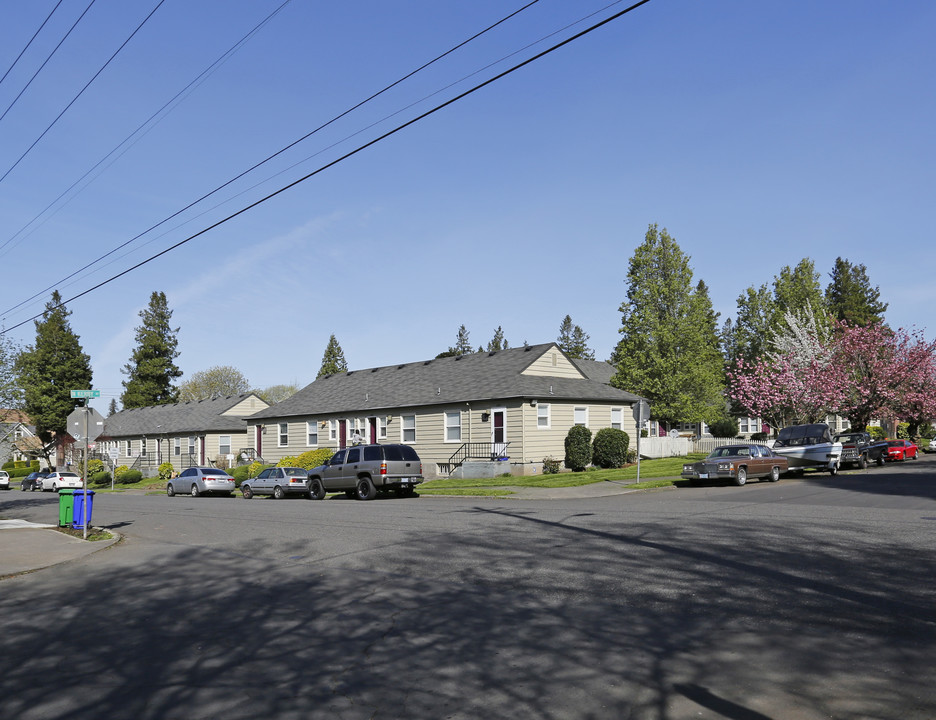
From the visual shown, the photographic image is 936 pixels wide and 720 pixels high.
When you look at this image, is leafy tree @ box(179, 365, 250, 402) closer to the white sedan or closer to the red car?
the white sedan

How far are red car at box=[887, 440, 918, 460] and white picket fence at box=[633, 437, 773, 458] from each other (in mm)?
6573

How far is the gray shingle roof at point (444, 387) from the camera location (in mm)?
36906

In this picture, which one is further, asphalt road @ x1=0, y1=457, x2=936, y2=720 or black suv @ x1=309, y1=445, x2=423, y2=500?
black suv @ x1=309, y1=445, x2=423, y2=500

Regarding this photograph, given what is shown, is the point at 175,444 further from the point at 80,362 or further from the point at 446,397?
the point at 446,397

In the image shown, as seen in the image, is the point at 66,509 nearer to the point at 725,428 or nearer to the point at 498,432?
the point at 498,432

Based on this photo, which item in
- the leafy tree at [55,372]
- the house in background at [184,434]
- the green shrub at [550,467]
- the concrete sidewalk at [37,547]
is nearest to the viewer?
the concrete sidewalk at [37,547]

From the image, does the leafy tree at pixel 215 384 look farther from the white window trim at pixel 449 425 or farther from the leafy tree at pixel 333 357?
the white window trim at pixel 449 425

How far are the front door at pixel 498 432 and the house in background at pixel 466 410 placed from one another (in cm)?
5

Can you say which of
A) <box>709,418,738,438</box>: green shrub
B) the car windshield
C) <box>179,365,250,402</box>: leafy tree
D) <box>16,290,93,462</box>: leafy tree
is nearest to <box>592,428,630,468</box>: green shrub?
the car windshield

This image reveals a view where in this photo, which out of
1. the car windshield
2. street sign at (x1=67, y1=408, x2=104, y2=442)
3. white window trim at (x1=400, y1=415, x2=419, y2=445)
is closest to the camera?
street sign at (x1=67, y1=408, x2=104, y2=442)

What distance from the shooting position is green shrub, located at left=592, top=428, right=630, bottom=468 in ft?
119

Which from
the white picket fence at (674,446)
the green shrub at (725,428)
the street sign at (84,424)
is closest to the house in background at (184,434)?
the white picket fence at (674,446)

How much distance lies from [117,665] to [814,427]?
30.2m

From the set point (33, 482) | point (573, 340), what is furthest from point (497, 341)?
point (33, 482)
